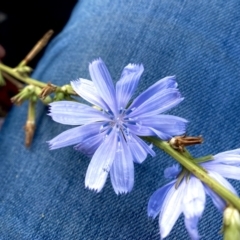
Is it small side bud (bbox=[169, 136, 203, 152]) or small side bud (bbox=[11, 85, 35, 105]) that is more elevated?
small side bud (bbox=[169, 136, 203, 152])

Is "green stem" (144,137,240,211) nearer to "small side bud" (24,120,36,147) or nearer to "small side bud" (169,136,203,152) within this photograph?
"small side bud" (169,136,203,152)

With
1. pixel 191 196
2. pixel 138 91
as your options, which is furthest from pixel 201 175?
pixel 138 91

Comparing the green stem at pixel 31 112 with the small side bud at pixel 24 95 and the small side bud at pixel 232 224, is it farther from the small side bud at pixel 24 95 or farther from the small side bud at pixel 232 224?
the small side bud at pixel 232 224

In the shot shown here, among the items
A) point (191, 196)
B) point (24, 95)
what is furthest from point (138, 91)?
point (191, 196)

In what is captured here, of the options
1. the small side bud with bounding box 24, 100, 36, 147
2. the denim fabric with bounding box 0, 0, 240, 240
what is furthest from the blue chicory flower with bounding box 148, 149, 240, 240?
the small side bud with bounding box 24, 100, 36, 147

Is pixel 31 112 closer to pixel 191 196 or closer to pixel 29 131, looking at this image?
pixel 29 131

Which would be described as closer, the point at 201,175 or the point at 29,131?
the point at 201,175
